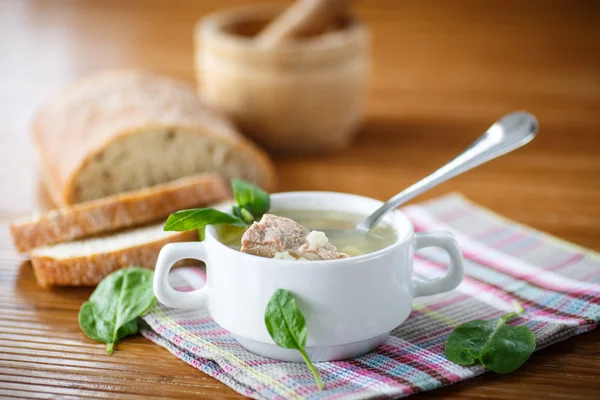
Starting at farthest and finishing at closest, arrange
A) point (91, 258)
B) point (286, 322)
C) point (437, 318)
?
point (91, 258) → point (437, 318) → point (286, 322)

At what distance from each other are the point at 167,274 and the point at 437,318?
2.11 ft

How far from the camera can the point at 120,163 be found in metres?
2.80

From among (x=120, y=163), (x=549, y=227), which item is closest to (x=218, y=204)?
(x=120, y=163)

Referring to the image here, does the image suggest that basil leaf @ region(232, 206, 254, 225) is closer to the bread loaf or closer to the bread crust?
the bread crust

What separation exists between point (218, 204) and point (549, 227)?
40.8 inches

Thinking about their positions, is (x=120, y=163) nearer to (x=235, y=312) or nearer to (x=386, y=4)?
(x=235, y=312)

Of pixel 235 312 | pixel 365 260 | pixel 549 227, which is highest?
pixel 365 260

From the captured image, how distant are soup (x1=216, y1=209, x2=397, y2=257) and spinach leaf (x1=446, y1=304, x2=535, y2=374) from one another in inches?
10.0

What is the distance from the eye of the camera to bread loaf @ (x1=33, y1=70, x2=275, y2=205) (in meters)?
2.76

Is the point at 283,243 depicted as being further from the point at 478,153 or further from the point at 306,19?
the point at 306,19

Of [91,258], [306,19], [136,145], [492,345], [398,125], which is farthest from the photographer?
[398,125]

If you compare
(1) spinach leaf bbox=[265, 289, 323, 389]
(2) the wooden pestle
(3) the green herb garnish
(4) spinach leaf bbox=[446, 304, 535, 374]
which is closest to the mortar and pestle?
(2) the wooden pestle

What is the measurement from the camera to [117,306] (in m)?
1.94

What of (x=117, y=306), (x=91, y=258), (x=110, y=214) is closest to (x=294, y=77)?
(x=110, y=214)
